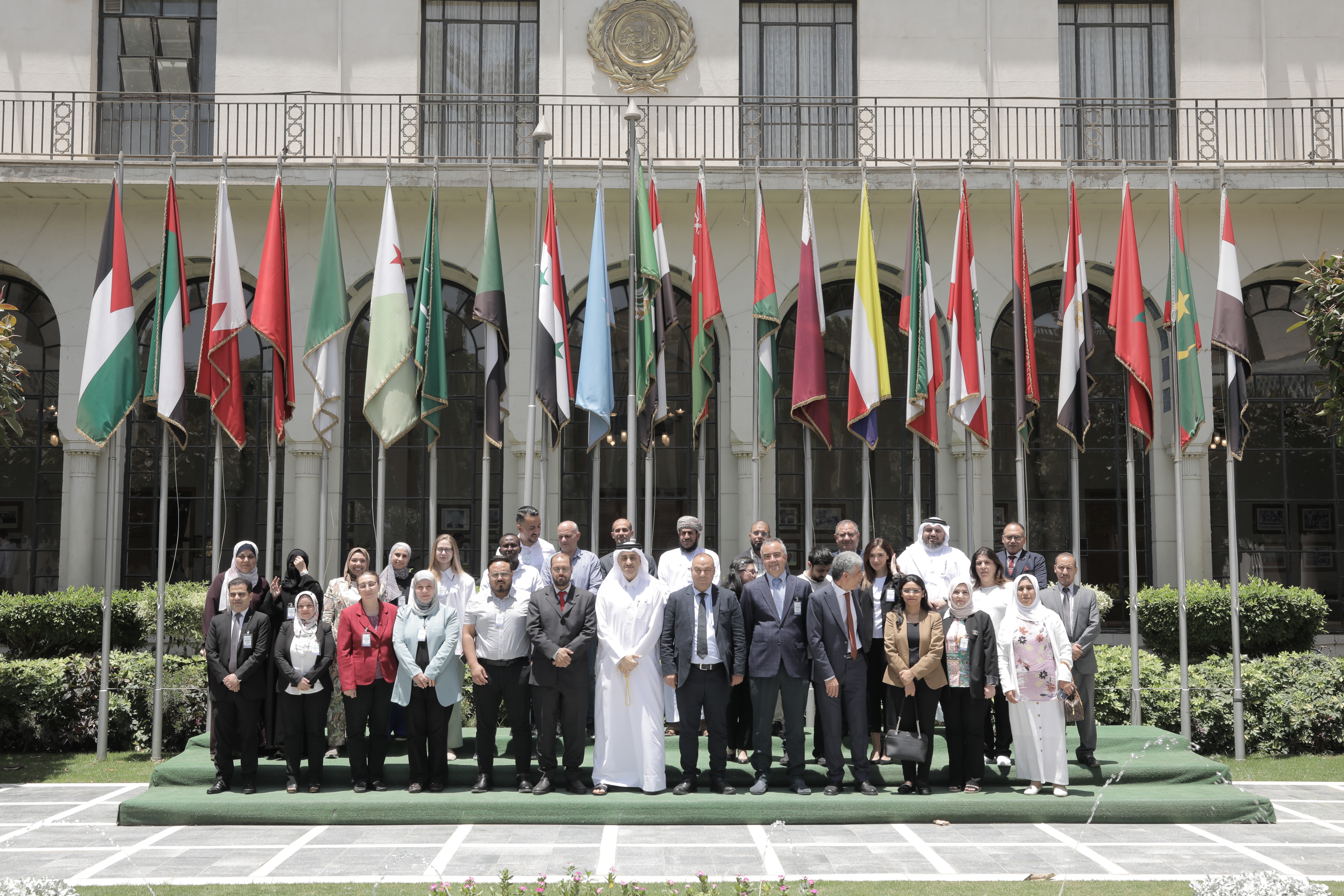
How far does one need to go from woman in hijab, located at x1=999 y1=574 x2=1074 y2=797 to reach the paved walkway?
25.3 inches

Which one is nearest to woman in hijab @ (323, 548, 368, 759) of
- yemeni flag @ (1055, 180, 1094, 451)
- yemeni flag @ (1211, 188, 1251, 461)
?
yemeni flag @ (1055, 180, 1094, 451)

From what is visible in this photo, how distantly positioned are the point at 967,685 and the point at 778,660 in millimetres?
1610

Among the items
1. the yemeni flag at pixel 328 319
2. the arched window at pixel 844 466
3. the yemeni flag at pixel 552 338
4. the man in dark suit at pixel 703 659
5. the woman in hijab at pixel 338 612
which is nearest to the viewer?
the man in dark suit at pixel 703 659

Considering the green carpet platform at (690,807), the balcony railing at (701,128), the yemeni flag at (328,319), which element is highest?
the balcony railing at (701,128)

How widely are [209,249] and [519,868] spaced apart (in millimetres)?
12200

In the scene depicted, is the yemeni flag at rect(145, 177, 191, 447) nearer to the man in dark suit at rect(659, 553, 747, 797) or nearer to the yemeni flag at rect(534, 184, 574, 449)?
the yemeni flag at rect(534, 184, 574, 449)

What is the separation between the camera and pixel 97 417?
12008 millimetres

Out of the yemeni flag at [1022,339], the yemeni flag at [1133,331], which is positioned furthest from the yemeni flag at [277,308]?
the yemeni flag at [1133,331]

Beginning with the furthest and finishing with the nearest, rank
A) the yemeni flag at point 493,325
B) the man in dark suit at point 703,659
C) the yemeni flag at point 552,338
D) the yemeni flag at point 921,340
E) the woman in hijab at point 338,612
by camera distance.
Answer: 1. the yemeni flag at point 921,340
2. the yemeni flag at point 493,325
3. the yemeni flag at point 552,338
4. the woman in hijab at point 338,612
5. the man in dark suit at point 703,659

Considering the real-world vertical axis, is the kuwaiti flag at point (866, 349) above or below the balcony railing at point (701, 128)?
below

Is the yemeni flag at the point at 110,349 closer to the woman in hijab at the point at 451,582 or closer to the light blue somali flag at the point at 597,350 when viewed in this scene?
the woman in hijab at the point at 451,582

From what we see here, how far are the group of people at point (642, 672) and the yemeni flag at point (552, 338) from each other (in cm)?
290

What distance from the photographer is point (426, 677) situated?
970cm

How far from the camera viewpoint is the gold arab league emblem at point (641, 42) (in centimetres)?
1755
